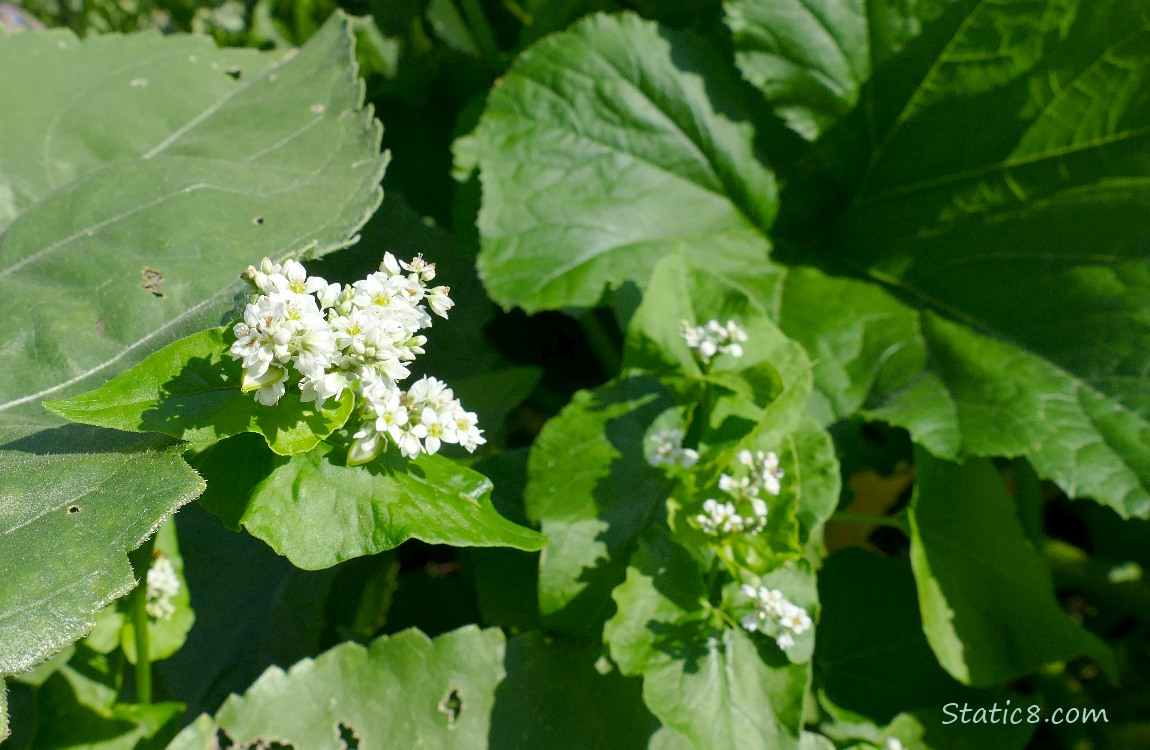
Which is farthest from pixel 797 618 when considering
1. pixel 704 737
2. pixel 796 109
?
pixel 796 109

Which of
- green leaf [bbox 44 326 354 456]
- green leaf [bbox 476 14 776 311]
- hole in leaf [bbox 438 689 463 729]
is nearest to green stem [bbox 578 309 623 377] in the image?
green leaf [bbox 476 14 776 311]

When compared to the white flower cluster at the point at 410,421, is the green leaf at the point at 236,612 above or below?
below

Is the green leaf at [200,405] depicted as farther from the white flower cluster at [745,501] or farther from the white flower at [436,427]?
the white flower cluster at [745,501]

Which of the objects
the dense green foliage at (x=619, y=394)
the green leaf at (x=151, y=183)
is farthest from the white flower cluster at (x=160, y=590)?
the green leaf at (x=151, y=183)

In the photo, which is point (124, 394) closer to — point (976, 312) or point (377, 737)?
point (377, 737)

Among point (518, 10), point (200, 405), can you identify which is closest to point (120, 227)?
point (200, 405)

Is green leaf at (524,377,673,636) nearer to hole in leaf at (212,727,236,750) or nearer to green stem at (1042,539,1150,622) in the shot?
hole in leaf at (212,727,236,750)
